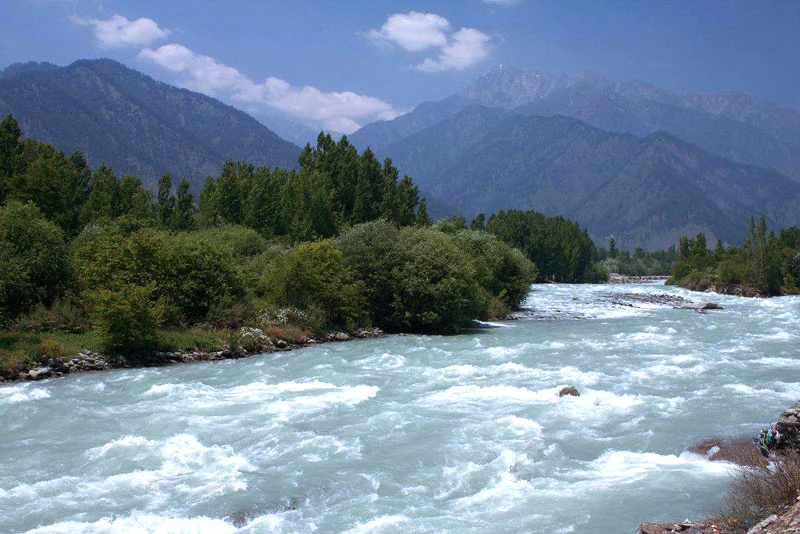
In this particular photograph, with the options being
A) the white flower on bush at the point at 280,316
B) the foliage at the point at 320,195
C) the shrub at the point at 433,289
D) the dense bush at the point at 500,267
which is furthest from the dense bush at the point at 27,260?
the foliage at the point at 320,195

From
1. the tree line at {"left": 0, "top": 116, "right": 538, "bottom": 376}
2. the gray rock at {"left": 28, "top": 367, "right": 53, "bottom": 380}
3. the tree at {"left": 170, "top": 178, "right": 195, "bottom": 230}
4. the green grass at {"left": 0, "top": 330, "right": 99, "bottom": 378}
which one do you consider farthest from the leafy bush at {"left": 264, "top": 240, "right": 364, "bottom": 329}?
the tree at {"left": 170, "top": 178, "right": 195, "bottom": 230}

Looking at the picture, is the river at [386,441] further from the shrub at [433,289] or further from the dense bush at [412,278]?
the dense bush at [412,278]

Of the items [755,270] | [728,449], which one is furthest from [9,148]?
[755,270]

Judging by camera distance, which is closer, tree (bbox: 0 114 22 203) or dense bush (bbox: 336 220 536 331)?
dense bush (bbox: 336 220 536 331)

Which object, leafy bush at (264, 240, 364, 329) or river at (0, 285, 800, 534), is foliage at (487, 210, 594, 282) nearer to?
leafy bush at (264, 240, 364, 329)

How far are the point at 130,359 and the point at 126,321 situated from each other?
1771 millimetres

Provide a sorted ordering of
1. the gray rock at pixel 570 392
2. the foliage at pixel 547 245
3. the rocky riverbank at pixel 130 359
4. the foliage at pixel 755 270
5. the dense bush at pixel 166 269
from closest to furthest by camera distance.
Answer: the gray rock at pixel 570 392
the rocky riverbank at pixel 130 359
the dense bush at pixel 166 269
the foliage at pixel 755 270
the foliage at pixel 547 245

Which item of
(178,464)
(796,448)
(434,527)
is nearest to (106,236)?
(178,464)

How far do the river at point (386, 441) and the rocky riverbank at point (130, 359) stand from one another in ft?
3.41

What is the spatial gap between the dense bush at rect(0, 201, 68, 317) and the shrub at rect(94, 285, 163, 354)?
12.5 ft

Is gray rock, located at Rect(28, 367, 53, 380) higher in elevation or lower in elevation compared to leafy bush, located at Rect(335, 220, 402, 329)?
lower

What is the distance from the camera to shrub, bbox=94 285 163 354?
94.4 feet

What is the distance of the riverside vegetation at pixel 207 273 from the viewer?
3008 cm

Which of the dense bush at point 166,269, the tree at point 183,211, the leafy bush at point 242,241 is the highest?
the tree at point 183,211
